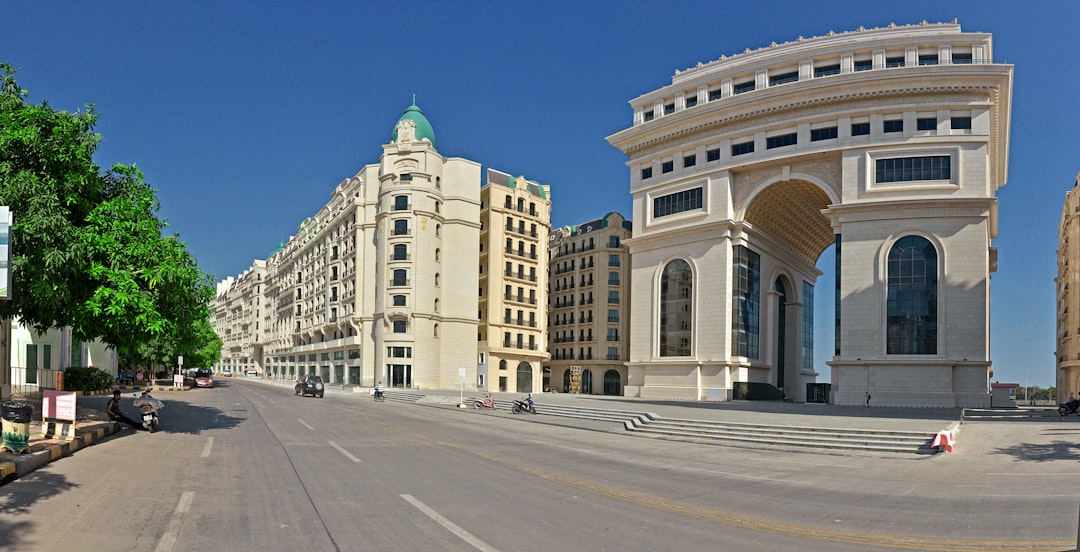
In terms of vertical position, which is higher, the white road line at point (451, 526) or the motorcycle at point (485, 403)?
the white road line at point (451, 526)

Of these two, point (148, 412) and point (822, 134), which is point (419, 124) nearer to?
point (822, 134)

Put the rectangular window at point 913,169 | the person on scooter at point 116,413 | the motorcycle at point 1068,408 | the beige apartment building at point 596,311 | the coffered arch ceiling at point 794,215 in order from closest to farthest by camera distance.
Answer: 1. the person on scooter at point 116,413
2. the motorcycle at point 1068,408
3. the rectangular window at point 913,169
4. the coffered arch ceiling at point 794,215
5. the beige apartment building at point 596,311

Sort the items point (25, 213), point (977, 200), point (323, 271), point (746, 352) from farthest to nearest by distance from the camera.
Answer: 1. point (323, 271)
2. point (746, 352)
3. point (977, 200)
4. point (25, 213)

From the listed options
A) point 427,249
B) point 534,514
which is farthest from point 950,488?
point 427,249

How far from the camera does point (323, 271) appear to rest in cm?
9388

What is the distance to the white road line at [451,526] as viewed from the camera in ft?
26.5

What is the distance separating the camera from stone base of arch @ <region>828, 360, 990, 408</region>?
4184 cm

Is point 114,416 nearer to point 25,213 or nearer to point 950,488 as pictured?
point 25,213

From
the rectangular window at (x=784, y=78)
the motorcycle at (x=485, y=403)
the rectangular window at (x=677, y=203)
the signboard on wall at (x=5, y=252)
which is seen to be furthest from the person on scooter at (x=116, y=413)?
the rectangular window at (x=784, y=78)

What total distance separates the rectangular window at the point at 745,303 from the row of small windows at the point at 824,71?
12.3 meters

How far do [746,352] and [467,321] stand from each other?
34178 millimetres

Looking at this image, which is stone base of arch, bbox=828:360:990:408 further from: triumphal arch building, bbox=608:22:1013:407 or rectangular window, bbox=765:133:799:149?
rectangular window, bbox=765:133:799:149

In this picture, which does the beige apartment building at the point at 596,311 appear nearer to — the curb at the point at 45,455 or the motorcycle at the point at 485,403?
the motorcycle at the point at 485,403

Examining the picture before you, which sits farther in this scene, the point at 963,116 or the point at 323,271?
the point at 323,271
